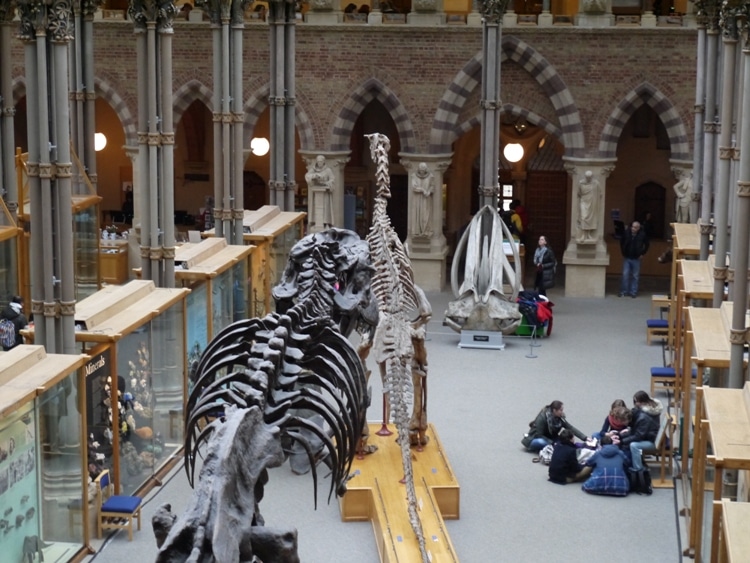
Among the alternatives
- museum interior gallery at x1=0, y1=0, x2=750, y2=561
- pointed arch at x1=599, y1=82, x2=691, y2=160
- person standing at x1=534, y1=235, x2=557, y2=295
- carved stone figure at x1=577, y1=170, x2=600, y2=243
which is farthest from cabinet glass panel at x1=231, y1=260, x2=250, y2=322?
pointed arch at x1=599, y1=82, x2=691, y2=160

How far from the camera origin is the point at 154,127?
1891cm

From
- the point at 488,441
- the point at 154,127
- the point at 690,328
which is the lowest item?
the point at 488,441

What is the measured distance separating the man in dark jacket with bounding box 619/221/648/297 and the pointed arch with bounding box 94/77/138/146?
9.68 m

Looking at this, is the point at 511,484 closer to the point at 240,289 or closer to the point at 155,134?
the point at 240,289

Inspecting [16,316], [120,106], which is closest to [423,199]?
[120,106]

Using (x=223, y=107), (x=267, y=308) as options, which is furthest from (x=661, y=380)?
(x=223, y=107)

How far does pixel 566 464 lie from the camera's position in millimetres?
17281

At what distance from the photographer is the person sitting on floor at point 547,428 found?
18.0 meters

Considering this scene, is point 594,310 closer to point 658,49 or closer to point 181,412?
point 658,49

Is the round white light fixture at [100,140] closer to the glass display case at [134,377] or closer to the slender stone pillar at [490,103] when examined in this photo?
the slender stone pillar at [490,103]

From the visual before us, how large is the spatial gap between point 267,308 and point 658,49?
996cm

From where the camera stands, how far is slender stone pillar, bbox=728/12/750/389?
1471 centimetres

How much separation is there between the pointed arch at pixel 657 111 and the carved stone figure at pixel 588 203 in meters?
0.61

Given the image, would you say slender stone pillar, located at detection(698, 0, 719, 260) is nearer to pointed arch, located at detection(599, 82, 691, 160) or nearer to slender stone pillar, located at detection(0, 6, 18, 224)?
pointed arch, located at detection(599, 82, 691, 160)
